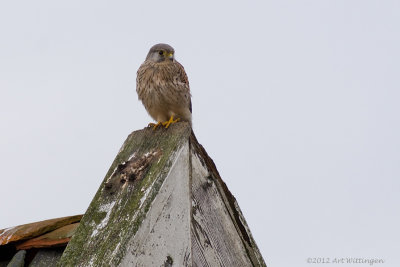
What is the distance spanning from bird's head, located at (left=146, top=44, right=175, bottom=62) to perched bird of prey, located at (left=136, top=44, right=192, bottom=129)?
16 cm

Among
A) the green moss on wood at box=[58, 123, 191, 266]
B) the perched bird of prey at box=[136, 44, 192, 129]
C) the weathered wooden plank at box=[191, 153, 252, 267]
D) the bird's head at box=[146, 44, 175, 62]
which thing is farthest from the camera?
the bird's head at box=[146, 44, 175, 62]

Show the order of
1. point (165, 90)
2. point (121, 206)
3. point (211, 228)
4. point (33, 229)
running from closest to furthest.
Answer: point (121, 206) < point (211, 228) < point (33, 229) < point (165, 90)

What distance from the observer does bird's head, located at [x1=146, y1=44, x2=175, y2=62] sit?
5.31 m

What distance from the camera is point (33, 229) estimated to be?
7.96 feet

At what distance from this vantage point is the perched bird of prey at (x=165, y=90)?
474 cm

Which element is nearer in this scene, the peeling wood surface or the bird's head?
the peeling wood surface

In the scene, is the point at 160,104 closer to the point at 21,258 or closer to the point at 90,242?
the point at 21,258

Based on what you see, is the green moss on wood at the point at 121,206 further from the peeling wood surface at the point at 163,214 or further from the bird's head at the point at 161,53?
the bird's head at the point at 161,53

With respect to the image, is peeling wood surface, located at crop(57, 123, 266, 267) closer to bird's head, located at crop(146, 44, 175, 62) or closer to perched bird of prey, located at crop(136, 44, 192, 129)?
perched bird of prey, located at crop(136, 44, 192, 129)

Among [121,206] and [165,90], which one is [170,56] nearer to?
[165,90]

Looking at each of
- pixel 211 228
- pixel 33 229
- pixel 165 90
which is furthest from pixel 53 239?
pixel 165 90

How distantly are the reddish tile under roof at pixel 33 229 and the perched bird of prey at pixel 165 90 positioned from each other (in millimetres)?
2263

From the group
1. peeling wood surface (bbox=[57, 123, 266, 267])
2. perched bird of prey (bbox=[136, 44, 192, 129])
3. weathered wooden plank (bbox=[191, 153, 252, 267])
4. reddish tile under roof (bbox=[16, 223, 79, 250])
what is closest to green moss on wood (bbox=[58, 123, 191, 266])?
peeling wood surface (bbox=[57, 123, 266, 267])

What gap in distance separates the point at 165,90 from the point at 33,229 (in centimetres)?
245
